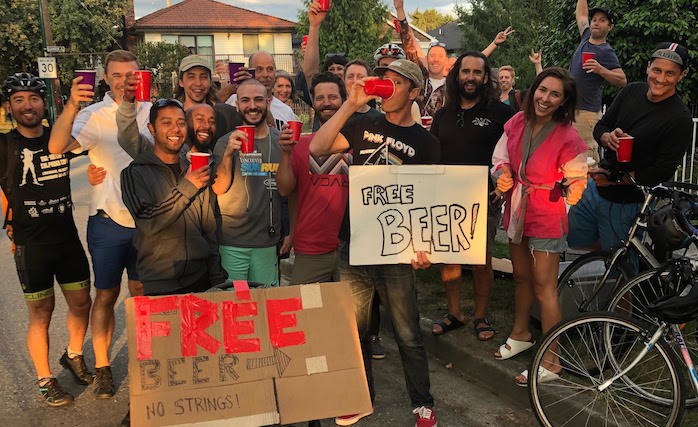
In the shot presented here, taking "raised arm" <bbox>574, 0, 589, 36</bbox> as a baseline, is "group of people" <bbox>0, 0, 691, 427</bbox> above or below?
below

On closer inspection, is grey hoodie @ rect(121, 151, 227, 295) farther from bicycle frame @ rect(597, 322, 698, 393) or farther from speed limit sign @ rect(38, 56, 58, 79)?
speed limit sign @ rect(38, 56, 58, 79)

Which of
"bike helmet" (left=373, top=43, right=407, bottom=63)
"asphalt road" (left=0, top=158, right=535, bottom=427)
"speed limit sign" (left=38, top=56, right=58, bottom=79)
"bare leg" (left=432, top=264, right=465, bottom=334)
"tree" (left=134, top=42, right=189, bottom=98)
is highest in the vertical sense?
"tree" (left=134, top=42, right=189, bottom=98)

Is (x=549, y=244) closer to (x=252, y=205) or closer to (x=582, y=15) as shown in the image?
(x=252, y=205)

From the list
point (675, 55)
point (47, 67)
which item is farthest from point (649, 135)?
point (47, 67)

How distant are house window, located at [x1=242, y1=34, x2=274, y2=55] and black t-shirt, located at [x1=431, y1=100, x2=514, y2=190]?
137 feet

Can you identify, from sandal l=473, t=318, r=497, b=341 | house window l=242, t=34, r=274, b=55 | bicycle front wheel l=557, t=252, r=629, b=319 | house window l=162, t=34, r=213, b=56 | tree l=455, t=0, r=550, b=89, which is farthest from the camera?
house window l=242, t=34, r=274, b=55

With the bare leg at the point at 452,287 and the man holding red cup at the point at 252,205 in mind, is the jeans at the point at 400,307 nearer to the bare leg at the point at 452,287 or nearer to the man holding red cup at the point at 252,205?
the man holding red cup at the point at 252,205

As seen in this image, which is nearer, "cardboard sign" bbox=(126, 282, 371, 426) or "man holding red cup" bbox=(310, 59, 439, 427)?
"cardboard sign" bbox=(126, 282, 371, 426)

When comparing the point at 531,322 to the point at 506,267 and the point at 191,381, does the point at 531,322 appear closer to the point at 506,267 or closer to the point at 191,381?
the point at 506,267

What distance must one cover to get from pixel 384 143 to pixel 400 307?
98 cm

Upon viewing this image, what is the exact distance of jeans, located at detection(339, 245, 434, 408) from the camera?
138 inches

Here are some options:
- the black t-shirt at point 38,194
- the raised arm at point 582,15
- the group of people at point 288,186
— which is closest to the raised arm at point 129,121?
the group of people at point 288,186

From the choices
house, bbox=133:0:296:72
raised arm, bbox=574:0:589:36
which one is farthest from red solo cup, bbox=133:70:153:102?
house, bbox=133:0:296:72

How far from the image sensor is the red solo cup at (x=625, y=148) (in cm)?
370
